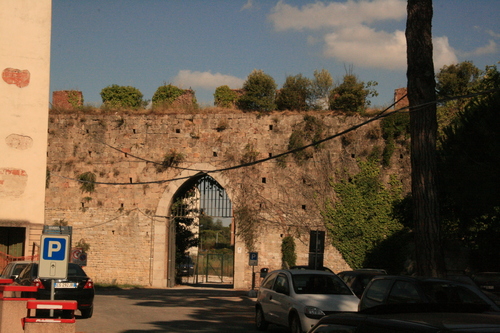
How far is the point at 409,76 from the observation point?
12.8m

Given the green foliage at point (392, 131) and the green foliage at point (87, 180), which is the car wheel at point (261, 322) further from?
the green foliage at point (87, 180)

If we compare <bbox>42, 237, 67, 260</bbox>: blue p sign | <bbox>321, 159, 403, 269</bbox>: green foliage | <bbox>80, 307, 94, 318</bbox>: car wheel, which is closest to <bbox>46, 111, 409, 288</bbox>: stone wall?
<bbox>321, 159, 403, 269</bbox>: green foliage

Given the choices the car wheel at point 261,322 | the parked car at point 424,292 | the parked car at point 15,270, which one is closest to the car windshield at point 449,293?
the parked car at point 424,292

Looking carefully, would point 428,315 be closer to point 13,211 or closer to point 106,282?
point 13,211

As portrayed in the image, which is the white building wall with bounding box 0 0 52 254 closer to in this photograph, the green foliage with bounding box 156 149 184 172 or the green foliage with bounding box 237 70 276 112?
the green foliage with bounding box 156 149 184 172

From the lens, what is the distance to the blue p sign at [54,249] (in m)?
9.18

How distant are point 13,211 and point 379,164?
16.3 m

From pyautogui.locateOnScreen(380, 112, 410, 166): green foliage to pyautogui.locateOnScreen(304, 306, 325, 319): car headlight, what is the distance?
17198 millimetres

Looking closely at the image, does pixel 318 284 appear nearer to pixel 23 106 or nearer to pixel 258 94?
pixel 23 106

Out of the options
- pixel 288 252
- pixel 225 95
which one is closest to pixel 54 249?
pixel 288 252

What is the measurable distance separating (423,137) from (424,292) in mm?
4681

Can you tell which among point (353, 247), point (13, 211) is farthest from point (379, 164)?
point (13, 211)

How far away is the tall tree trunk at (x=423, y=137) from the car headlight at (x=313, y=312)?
116 inches

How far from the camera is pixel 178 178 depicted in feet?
89.7
